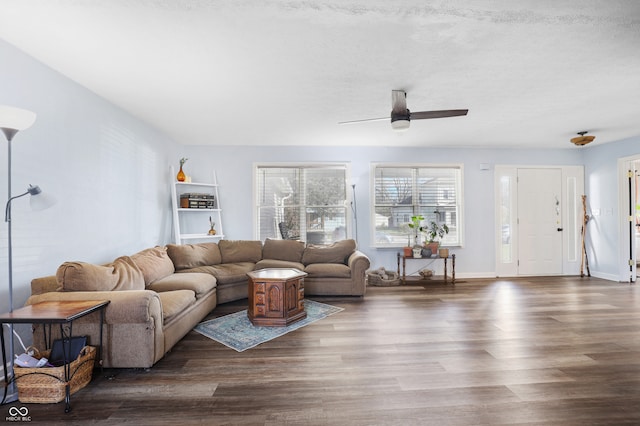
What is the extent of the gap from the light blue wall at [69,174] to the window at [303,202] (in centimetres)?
205

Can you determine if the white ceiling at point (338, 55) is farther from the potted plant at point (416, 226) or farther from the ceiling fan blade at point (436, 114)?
the potted plant at point (416, 226)

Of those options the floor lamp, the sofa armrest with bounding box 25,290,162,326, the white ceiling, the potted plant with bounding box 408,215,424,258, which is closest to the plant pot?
the potted plant with bounding box 408,215,424,258

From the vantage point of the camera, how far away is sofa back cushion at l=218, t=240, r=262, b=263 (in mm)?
5250

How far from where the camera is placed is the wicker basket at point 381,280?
5.64 meters

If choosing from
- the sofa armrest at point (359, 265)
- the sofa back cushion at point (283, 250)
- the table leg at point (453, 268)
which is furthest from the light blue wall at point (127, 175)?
the sofa armrest at point (359, 265)

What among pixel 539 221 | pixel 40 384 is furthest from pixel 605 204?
pixel 40 384

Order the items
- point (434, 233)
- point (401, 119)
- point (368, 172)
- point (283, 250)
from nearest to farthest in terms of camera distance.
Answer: point (401, 119)
point (283, 250)
point (434, 233)
point (368, 172)

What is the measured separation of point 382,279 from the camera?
223 inches

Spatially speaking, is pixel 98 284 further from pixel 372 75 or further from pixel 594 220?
pixel 594 220

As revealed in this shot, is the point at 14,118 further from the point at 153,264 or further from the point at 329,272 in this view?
the point at 329,272

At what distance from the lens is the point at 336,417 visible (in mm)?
1968

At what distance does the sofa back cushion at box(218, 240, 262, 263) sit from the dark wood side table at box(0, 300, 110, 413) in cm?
276

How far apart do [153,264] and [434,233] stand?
455cm

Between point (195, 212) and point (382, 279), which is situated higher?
point (195, 212)
